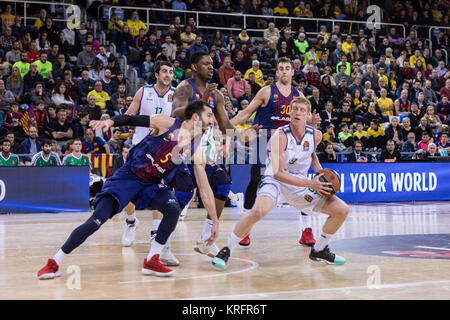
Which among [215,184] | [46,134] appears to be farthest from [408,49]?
[215,184]

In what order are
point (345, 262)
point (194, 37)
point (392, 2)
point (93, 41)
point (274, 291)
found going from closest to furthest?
point (274, 291) → point (345, 262) → point (93, 41) → point (194, 37) → point (392, 2)

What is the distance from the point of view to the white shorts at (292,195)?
6.94m

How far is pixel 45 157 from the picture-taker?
560 inches

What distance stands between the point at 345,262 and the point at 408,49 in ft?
61.5

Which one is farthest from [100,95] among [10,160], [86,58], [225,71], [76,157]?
[225,71]

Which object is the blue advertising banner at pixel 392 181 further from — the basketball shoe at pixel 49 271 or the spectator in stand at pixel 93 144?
the basketball shoe at pixel 49 271

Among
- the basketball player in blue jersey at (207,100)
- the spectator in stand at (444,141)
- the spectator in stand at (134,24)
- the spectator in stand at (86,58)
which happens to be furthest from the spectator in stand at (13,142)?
the spectator in stand at (444,141)

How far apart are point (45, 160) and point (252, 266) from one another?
340 inches

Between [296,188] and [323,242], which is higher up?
[296,188]

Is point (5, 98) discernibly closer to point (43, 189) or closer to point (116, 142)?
point (116, 142)

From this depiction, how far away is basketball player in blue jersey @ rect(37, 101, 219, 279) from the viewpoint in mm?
6262

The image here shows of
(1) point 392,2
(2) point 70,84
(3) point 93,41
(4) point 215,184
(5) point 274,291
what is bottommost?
(5) point 274,291

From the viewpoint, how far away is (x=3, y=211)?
13.7 metres
